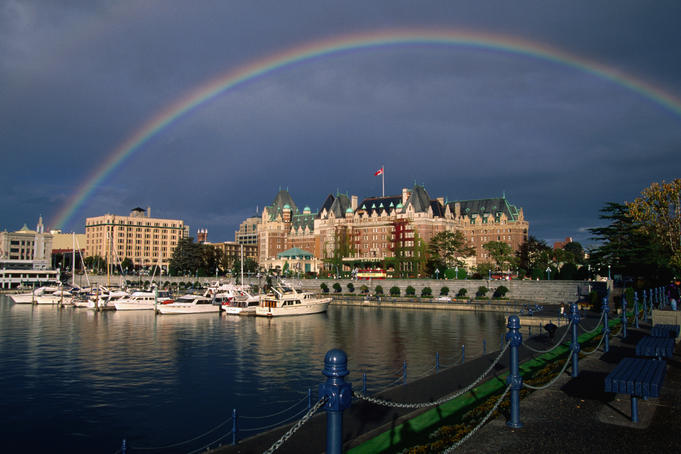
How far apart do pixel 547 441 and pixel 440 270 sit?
5276 inches

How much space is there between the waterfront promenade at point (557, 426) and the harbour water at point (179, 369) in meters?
4.39

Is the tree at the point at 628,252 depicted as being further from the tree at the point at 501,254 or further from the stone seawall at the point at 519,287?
the tree at the point at 501,254

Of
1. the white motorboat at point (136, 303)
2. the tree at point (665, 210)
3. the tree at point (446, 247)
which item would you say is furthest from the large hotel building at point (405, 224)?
the tree at point (665, 210)

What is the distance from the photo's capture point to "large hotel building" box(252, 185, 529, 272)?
166m

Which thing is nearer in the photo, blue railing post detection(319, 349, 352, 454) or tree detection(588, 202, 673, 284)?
blue railing post detection(319, 349, 352, 454)

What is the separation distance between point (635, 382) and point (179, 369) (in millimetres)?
34862

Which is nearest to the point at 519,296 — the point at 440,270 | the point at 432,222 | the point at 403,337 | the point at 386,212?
the point at 440,270

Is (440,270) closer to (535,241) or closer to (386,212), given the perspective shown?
(535,241)

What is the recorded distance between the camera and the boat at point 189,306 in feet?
303

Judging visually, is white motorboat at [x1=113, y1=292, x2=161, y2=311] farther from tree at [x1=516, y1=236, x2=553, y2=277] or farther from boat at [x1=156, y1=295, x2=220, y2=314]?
tree at [x1=516, y1=236, x2=553, y2=277]

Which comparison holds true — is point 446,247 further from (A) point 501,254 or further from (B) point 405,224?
(B) point 405,224

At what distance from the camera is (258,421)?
2681cm

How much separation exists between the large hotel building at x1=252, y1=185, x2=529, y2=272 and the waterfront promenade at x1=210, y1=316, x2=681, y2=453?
142137 mm

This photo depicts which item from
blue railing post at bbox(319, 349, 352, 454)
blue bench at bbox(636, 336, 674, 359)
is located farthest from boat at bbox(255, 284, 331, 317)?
blue railing post at bbox(319, 349, 352, 454)
